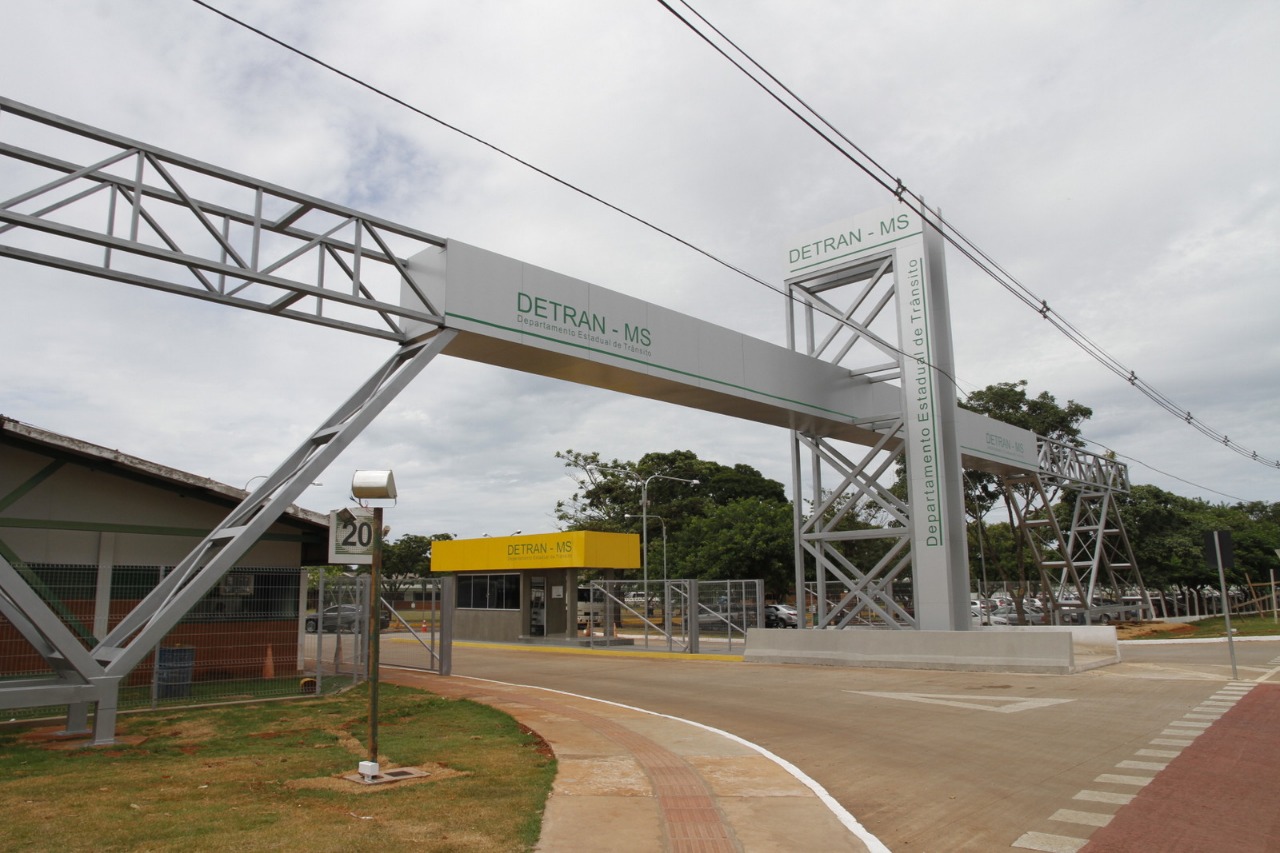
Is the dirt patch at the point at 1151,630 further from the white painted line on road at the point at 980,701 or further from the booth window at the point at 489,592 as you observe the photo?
the booth window at the point at 489,592

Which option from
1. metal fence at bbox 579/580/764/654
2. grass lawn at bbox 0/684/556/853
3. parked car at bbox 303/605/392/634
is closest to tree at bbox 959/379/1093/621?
metal fence at bbox 579/580/764/654

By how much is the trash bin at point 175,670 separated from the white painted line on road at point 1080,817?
467 inches

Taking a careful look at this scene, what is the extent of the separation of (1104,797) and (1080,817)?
77cm

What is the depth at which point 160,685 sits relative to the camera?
13.5 m

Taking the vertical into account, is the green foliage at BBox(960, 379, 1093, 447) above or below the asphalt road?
above

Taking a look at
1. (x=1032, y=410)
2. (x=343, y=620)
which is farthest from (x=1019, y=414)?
(x=343, y=620)

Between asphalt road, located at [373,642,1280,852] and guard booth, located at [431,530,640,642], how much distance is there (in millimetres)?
7097

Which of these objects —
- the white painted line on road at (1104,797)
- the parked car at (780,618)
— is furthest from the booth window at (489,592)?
the white painted line on road at (1104,797)

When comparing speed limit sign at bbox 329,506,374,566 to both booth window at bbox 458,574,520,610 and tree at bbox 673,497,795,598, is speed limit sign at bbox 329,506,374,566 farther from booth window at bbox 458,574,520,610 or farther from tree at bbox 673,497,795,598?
tree at bbox 673,497,795,598

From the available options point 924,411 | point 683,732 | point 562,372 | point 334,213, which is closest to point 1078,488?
point 924,411

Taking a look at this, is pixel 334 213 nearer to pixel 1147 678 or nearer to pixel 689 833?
pixel 689 833

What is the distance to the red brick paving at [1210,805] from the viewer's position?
19.4 ft

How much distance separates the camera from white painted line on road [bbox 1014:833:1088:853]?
19.0 ft

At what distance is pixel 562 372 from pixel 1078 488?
26.3 meters
